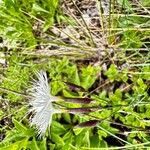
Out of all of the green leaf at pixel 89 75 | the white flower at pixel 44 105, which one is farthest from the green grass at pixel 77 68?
the white flower at pixel 44 105

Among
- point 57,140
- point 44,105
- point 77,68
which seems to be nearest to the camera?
point 44,105

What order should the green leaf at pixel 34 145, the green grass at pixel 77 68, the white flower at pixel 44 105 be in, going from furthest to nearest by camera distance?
the green leaf at pixel 34 145, the green grass at pixel 77 68, the white flower at pixel 44 105

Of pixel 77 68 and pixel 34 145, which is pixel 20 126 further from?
pixel 77 68

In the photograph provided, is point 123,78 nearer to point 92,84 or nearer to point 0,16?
point 92,84

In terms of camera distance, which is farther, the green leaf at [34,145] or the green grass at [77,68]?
A: the green leaf at [34,145]

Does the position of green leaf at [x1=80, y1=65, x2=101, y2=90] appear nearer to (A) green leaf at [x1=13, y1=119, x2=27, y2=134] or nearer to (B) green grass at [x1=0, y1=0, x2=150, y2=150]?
(B) green grass at [x1=0, y1=0, x2=150, y2=150]

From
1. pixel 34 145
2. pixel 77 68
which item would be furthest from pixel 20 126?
pixel 77 68

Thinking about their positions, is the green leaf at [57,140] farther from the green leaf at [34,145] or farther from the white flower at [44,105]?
the white flower at [44,105]

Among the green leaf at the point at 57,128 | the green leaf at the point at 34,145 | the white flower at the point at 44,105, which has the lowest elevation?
the green leaf at the point at 34,145
